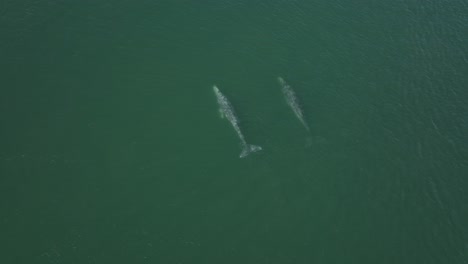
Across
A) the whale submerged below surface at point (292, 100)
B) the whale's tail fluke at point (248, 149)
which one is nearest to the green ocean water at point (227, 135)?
the whale submerged below surface at point (292, 100)

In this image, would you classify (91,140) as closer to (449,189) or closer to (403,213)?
(403,213)

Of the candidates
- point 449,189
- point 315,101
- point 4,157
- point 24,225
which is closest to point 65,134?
point 4,157

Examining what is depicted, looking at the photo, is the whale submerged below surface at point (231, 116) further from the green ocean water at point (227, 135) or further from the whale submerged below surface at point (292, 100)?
the whale submerged below surface at point (292, 100)

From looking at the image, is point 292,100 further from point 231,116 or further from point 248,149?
point 248,149

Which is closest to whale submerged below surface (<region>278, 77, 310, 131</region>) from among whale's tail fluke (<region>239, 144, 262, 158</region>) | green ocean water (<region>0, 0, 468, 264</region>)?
green ocean water (<region>0, 0, 468, 264</region>)

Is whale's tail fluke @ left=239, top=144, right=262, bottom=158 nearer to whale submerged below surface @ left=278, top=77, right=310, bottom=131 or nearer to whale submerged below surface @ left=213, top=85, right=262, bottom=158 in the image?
whale submerged below surface @ left=213, top=85, right=262, bottom=158
